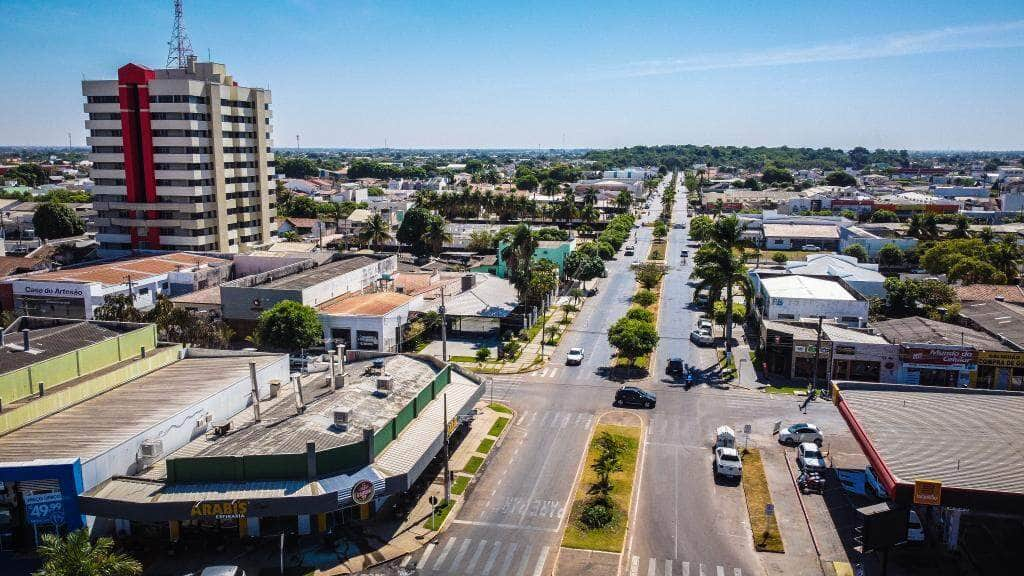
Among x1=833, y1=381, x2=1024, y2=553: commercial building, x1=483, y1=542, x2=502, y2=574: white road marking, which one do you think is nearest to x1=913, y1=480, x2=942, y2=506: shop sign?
x1=833, y1=381, x2=1024, y2=553: commercial building

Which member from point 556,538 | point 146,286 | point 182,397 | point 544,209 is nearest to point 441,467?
point 556,538

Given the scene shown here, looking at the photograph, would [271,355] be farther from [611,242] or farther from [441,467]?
[611,242]

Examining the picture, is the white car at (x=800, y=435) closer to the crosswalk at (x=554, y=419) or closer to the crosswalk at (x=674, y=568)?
the crosswalk at (x=554, y=419)

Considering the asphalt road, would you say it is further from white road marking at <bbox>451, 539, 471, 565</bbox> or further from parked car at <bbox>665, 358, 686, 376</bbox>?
parked car at <bbox>665, 358, 686, 376</bbox>

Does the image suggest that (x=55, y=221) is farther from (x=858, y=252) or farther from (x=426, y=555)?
(x=858, y=252)

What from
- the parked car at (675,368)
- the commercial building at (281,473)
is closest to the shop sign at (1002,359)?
the parked car at (675,368)
